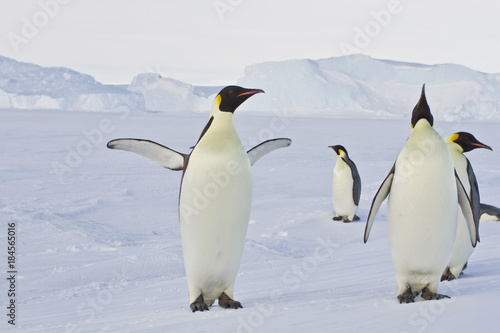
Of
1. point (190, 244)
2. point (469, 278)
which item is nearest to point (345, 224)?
point (469, 278)

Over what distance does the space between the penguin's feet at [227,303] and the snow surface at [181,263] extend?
0.07 metres

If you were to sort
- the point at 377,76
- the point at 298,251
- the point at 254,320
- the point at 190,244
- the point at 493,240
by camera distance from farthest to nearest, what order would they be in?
the point at 377,76, the point at 298,251, the point at 493,240, the point at 190,244, the point at 254,320

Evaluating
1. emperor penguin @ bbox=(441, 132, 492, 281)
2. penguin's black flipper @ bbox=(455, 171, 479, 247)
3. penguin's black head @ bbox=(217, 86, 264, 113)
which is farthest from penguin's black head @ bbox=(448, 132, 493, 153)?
penguin's black head @ bbox=(217, 86, 264, 113)

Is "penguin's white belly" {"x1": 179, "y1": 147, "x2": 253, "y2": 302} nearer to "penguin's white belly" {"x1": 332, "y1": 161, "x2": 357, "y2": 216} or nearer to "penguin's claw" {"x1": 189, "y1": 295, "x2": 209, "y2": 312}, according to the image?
"penguin's claw" {"x1": 189, "y1": 295, "x2": 209, "y2": 312}

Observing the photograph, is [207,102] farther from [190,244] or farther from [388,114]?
[190,244]

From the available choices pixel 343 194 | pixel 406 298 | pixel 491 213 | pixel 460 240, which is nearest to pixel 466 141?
pixel 460 240

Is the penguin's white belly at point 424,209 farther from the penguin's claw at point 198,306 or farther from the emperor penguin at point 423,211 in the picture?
the penguin's claw at point 198,306

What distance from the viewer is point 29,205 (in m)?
6.68

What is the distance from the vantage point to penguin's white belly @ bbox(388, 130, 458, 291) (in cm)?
241

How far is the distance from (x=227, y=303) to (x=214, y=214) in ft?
1.44

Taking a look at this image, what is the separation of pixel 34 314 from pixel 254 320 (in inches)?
68.3

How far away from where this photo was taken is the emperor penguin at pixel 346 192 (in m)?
6.39

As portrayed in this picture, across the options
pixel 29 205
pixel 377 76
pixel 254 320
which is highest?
pixel 254 320

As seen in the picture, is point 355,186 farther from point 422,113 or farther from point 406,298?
point 406,298
